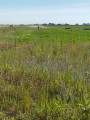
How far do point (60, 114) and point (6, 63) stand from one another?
2.81 metres

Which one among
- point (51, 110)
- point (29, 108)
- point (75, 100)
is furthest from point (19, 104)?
point (75, 100)

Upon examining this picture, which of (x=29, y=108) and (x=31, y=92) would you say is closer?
(x=29, y=108)

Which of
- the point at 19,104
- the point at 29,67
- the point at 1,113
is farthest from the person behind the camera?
the point at 29,67

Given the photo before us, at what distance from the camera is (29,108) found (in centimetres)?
289

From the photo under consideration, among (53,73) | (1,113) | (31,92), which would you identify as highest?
(53,73)

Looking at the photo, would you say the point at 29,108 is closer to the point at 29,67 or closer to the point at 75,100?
the point at 75,100

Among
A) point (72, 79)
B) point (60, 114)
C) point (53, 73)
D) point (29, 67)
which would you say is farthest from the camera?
point (29, 67)

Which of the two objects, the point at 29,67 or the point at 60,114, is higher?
the point at 29,67

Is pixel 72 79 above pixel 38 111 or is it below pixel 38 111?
above

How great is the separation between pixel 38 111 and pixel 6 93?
40.4 inches

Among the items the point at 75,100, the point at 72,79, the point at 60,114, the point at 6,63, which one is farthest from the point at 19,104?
the point at 6,63

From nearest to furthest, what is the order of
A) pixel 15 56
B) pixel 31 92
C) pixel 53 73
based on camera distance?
pixel 31 92 → pixel 53 73 → pixel 15 56

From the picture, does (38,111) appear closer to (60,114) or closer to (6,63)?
(60,114)

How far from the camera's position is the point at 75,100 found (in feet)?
9.85
